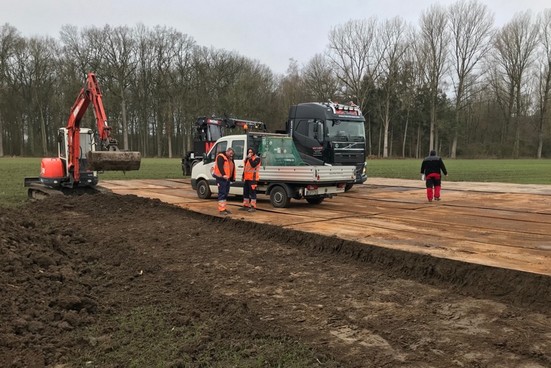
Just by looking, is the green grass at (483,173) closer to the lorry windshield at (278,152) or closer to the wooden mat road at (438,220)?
the wooden mat road at (438,220)

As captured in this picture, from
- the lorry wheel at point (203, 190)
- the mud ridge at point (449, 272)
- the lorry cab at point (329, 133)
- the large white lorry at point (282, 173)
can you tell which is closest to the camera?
the mud ridge at point (449, 272)

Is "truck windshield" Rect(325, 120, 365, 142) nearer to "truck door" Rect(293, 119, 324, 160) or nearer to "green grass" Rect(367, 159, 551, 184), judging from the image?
"truck door" Rect(293, 119, 324, 160)

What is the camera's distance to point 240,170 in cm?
1394

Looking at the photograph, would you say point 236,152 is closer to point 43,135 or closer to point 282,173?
point 282,173

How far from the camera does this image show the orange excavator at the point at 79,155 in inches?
517

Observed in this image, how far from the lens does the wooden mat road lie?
7.45 meters

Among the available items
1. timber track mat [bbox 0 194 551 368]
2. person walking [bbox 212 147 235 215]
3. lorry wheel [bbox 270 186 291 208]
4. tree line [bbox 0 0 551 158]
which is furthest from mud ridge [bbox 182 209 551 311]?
tree line [bbox 0 0 551 158]

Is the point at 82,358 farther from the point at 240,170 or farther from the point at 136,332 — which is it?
the point at 240,170

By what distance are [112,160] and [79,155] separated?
2922 millimetres

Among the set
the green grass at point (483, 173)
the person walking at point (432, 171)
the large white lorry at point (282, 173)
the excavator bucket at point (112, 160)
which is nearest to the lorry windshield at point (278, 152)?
the large white lorry at point (282, 173)

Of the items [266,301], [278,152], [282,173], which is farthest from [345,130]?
[266,301]

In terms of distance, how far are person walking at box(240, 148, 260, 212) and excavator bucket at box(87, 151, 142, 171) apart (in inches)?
134

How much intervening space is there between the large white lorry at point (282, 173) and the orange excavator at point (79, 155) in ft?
9.85

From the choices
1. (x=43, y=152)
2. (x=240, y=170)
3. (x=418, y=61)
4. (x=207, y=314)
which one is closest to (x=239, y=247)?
(x=207, y=314)
